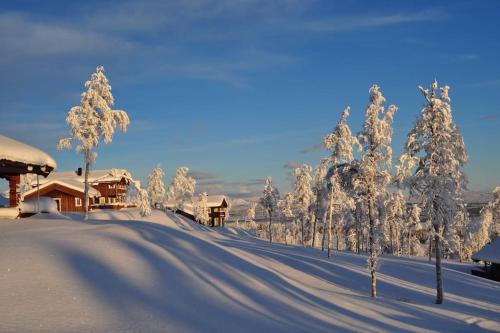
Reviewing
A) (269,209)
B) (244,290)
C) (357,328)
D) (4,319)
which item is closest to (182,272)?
(244,290)

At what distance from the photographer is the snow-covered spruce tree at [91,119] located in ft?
112

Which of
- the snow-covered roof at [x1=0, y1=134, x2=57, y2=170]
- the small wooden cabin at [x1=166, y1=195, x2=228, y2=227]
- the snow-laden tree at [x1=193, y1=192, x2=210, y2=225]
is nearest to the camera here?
the snow-covered roof at [x1=0, y1=134, x2=57, y2=170]

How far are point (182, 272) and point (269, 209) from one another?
4628 centimetres

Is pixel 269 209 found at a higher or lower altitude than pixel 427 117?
lower

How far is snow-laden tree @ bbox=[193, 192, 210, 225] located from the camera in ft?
269

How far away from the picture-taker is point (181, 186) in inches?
3034

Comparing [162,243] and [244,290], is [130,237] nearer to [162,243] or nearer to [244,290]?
[162,243]

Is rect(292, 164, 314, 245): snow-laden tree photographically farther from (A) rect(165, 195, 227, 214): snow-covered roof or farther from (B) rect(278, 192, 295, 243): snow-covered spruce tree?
(A) rect(165, 195, 227, 214): snow-covered roof

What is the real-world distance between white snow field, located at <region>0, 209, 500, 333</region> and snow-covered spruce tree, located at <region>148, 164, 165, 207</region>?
150 feet

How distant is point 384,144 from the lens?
27.6 m

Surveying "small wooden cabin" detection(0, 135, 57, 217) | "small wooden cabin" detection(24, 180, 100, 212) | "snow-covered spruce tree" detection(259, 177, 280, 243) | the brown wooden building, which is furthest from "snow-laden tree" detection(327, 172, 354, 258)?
"small wooden cabin" detection(24, 180, 100, 212)

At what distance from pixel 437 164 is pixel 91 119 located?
83.1 feet

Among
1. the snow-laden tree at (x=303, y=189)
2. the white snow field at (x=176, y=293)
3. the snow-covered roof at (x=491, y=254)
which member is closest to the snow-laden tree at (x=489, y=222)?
the snow-covered roof at (x=491, y=254)

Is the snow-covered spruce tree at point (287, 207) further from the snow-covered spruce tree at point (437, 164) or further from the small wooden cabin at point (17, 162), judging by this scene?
the small wooden cabin at point (17, 162)
